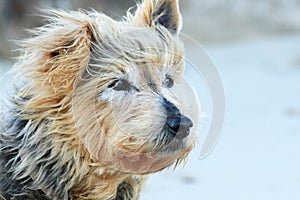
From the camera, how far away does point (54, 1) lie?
7.93 meters

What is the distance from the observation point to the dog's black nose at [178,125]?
2.75 m

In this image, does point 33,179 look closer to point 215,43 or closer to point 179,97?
point 179,97

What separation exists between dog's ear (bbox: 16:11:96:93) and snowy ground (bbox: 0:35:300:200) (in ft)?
4.73

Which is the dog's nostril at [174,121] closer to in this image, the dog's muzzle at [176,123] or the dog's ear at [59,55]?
the dog's muzzle at [176,123]

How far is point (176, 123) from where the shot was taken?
2.75 metres

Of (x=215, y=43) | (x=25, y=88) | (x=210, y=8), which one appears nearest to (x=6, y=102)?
(x=25, y=88)

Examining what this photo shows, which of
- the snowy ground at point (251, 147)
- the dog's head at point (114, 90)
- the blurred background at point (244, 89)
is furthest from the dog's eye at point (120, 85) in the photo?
the snowy ground at point (251, 147)

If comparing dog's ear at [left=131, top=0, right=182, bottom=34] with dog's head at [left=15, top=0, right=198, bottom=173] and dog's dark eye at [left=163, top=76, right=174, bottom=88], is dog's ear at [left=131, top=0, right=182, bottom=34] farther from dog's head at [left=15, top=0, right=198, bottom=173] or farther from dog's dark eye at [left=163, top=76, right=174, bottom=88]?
dog's dark eye at [left=163, top=76, right=174, bottom=88]

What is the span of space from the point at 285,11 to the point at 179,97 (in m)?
9.66

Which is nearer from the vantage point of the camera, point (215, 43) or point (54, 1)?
point (54, 1)

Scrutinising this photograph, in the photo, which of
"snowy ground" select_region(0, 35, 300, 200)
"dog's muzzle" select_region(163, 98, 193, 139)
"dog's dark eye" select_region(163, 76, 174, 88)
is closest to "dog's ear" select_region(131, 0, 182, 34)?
"dog's dark eye" select_region(163, 76, 174, 88)

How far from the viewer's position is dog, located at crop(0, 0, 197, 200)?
9.23 feet

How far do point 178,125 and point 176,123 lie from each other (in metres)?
0.01

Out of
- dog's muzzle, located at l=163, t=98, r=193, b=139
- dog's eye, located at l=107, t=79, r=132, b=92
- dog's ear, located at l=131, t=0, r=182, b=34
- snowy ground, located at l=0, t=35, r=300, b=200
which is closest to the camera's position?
dog's muzzle, located at l=163, t=98, r=193, b=139
